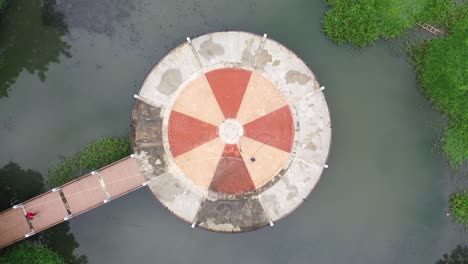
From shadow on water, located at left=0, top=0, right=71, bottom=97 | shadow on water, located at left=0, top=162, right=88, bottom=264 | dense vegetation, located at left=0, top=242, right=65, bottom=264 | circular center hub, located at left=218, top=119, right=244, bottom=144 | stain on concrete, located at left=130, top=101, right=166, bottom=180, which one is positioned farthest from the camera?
shadow on water, located at left=0, top=0, right=71, bottom=97

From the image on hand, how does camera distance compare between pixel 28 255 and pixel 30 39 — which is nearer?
pixel 28 255

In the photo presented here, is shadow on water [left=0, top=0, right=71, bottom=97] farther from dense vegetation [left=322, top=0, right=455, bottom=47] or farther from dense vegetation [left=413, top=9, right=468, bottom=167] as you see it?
dense vegetation [left=413, top=9, right=468, bottom=167]

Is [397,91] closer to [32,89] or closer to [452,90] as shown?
[452,90]

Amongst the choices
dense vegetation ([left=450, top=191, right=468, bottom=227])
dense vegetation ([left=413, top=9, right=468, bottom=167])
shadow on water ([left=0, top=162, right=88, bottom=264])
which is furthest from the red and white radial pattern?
dense vegetation ([left=450, top=191, right=468, bottom=227])

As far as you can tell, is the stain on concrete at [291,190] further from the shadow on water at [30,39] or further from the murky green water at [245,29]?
the shadow on water at [30,39]

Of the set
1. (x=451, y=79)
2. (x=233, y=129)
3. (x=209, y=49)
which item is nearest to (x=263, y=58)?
(x=209, y=49)

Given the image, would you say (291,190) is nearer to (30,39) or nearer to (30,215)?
(30,215)

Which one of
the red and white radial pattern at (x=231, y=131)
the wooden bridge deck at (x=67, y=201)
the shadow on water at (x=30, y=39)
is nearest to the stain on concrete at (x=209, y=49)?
the red and white radial pattern at (x=231, y=131)
